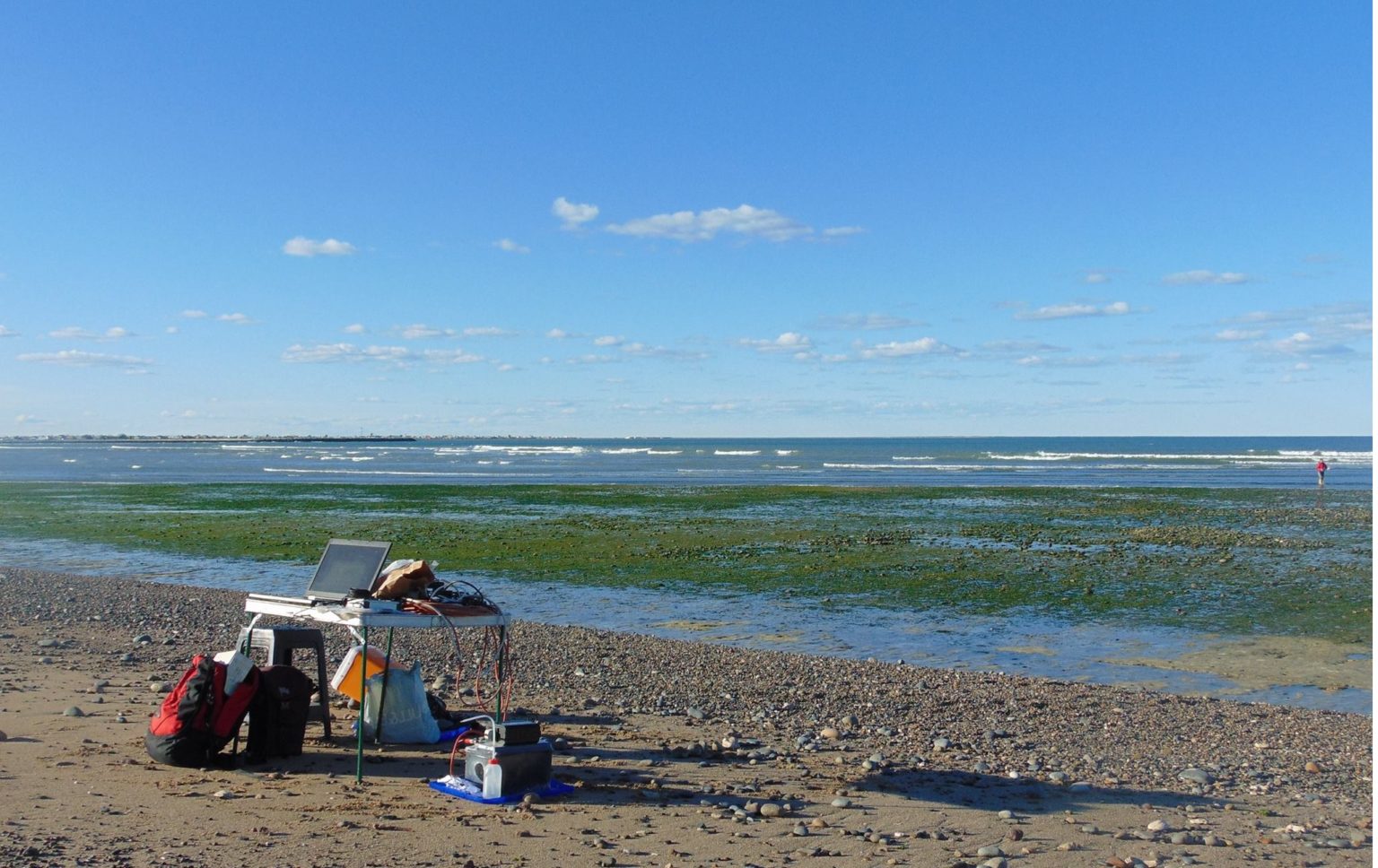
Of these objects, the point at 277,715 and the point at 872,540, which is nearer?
the point at 277,715

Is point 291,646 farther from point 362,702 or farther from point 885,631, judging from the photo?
point 885,631

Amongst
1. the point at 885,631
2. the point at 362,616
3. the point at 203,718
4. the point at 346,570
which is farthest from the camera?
the point at 885,631

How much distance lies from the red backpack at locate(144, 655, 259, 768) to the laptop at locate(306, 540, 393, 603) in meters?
0.75

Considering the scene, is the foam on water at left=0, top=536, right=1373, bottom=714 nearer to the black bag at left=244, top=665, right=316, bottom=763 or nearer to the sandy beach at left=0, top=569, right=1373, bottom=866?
the sandy beach at left=0, top=569, right=1373, bottom=866

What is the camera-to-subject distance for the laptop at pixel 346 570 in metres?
8.27

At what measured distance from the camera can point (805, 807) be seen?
775 cm

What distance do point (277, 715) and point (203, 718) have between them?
477 mm

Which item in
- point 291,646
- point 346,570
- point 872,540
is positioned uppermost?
point 346,570

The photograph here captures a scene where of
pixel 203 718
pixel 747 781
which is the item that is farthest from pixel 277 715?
pixel 747 781

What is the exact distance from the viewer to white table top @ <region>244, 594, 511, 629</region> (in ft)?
25.8

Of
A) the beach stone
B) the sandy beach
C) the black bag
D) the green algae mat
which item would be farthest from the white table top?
the green algae mat

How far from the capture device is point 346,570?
8453 millimetres

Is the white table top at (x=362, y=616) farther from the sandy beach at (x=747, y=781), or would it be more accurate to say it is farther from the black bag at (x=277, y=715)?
the sandy beach at (x=747, y=781)

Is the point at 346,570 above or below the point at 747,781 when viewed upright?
above
